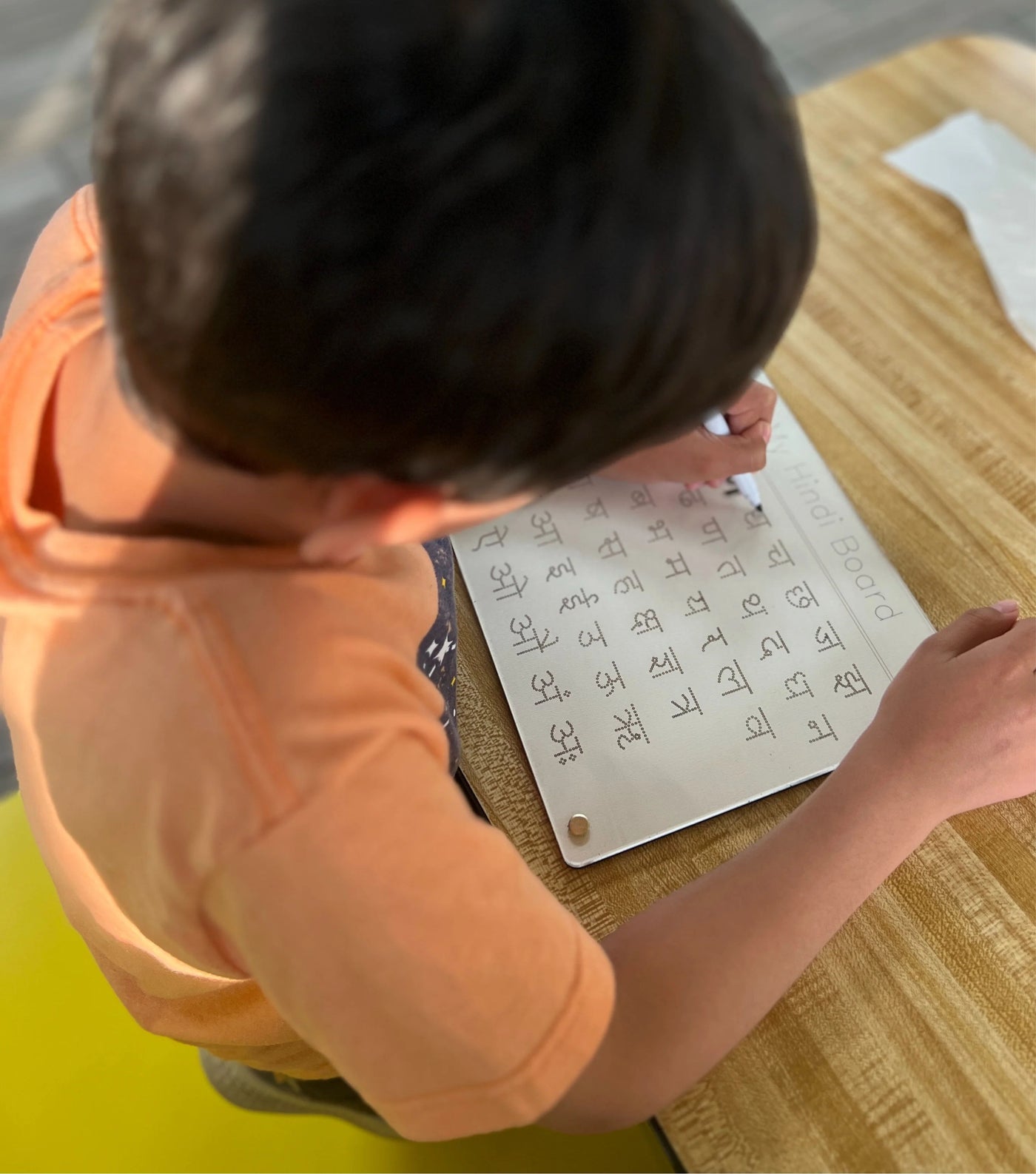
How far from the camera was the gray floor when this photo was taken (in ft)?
5.19

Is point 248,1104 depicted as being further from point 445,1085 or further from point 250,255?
point 250,255

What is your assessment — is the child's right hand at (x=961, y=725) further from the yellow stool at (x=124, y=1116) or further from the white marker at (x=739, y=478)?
the yellow stool at (x=124, y=1116)

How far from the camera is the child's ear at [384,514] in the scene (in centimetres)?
31

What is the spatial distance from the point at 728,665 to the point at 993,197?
1.60 ft

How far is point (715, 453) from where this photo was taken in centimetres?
60

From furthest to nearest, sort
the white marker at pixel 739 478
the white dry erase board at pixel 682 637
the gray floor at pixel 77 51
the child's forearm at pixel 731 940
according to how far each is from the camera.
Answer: the gray floor at pixel 77 51 < the white marker at pixel 739 478 < the white dry erase board at pixel 682 637 < the child's forearm at pixel 731 940

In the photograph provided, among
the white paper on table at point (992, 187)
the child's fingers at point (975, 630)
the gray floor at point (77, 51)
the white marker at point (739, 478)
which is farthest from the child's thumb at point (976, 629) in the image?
the gray floor at point (77, 51)

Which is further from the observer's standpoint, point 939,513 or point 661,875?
point 939,513

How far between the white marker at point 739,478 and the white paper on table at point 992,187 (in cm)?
25

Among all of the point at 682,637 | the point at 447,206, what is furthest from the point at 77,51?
the point at 447,206

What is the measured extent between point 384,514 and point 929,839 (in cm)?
36

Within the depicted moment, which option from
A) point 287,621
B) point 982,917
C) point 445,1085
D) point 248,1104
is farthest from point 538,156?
point 248,1104

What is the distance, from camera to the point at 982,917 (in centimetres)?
46

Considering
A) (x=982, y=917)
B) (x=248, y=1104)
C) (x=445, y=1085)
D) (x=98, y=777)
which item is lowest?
(x=248, y=1104)
